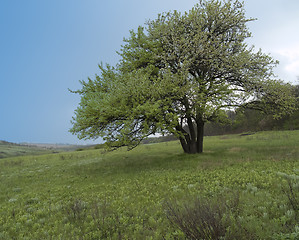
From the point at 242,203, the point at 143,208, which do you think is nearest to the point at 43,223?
the point at 143,208

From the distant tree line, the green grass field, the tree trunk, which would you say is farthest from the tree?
the distant tree line

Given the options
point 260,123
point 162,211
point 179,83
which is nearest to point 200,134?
point 179,83

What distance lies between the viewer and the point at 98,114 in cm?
1573

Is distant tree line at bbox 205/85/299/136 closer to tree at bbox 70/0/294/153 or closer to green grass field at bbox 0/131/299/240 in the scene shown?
tree at bbox 70/0/294/153

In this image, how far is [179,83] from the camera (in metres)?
17.8

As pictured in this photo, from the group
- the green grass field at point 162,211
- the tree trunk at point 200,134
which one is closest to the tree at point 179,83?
the tree trunk at point 200,134

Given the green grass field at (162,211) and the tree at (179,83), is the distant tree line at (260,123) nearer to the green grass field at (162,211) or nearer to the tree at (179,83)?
the tree at (179,83)

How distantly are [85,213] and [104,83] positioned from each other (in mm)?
14746

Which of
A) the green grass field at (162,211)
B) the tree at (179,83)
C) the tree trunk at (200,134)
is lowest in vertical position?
the green grass field at (162,211)

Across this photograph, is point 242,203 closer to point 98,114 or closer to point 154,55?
point 98,114

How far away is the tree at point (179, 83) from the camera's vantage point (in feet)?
52.5

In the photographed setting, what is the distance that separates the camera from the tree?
16.0 m

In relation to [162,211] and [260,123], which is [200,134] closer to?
[162,211]

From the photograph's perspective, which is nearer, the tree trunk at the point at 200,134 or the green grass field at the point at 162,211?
the green grass field at the point at 162,211
